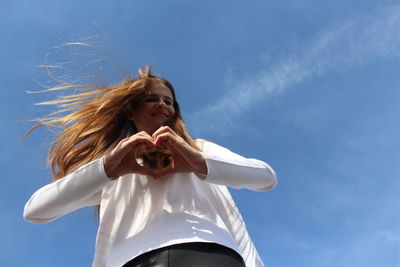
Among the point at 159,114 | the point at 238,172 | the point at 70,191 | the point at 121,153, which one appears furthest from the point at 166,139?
the point at 159,114

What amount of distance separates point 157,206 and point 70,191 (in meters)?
0.61

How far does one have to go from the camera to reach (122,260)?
2574 millimetres

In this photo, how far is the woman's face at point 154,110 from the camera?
140 inches

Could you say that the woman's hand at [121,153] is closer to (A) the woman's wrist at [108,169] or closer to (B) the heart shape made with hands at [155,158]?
(A) the woman's wrist at [108,169]

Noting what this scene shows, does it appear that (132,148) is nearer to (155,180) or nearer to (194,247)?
(155,180)

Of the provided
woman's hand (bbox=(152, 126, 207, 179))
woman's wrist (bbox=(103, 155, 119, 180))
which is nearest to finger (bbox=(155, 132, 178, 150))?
woman's hand (bbox=(152, 126, 207, 179))

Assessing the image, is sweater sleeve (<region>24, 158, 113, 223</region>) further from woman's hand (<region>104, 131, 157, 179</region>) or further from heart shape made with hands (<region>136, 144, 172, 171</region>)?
heart shape made with hands (<region>136, 144, 172, 171</region>)

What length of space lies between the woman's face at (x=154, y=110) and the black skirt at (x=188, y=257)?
1347 millimetres

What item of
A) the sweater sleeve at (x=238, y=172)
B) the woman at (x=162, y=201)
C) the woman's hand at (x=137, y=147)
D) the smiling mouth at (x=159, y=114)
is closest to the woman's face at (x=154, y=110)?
the smiling mouth at (x=159, y=114)

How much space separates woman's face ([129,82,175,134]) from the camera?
3.56 metres

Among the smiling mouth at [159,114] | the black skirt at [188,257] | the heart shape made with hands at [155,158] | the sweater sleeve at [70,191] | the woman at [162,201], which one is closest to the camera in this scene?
the black skirt at [188,257]

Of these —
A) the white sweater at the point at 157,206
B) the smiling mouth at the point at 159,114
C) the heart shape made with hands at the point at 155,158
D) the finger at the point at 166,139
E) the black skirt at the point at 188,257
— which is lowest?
the black skirt at the point at 188,257

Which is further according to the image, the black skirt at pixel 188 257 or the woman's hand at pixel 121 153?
the woman's hand at pixel 121 153

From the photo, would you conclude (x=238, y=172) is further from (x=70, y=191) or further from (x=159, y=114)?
(x=70, y=191)
